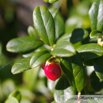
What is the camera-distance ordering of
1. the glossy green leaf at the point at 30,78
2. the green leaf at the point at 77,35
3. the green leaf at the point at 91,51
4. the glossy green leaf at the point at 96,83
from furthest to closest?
the glossy green leaf at the point at 30,78 < the glossy green leaf at the point at 96,83 < the green leaf at the point at 77,35 < the green leaf at the point at 91,51

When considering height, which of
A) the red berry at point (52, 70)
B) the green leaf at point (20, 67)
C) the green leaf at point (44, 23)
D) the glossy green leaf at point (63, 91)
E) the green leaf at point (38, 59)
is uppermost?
the green leaf at point (44, 23)

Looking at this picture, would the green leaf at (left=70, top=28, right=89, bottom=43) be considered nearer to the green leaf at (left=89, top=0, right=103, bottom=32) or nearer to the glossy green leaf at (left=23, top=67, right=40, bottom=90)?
the green leaf at (left=89, top=0, right=103, bottom=32)

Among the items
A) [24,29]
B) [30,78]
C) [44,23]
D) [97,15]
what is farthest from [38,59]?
[24,29]

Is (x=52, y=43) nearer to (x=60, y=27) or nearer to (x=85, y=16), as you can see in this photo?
(x=60, y=27)

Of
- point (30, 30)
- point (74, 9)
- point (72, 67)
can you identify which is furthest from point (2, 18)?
point (72, 67)

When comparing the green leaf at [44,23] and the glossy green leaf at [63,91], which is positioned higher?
the green leaf at [44,23]

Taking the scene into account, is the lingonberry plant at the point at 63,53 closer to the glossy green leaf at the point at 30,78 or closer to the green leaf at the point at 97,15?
the green leaf at the point at 97,15


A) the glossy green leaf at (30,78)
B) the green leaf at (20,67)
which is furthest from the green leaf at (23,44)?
the glossy green leaf at (30,78)

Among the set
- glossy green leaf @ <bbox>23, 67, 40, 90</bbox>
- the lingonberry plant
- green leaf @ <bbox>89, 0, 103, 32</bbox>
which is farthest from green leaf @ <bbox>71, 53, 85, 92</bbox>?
glossy green leaf @ <bbox>23, 67, 40, 90</bbox>
